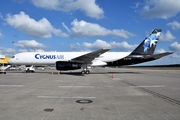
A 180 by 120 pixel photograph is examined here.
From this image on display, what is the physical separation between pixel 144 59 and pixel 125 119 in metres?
25.2

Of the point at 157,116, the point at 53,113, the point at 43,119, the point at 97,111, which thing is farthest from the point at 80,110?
the point at 157,116

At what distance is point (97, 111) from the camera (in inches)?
213

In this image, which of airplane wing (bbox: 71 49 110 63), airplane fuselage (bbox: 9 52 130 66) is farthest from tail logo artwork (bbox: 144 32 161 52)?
airplane wing (bbox: 71 49 110 63)

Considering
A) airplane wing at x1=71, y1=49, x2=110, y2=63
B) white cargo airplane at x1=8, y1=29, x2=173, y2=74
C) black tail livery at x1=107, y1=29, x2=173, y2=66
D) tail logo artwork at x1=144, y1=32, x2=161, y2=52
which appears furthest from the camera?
tail logo artwork at x1=144, y1=32, x2=161, y2=52

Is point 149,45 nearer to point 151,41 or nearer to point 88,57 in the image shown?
point 151,41

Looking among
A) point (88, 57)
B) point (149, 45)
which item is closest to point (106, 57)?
point (88, 57)

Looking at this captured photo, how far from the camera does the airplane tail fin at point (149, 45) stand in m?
28.5

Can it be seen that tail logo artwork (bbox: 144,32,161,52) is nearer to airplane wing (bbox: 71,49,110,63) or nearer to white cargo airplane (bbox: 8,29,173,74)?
white cargo airplane (bbox: 8,29,173,74)

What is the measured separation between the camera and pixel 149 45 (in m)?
28.7

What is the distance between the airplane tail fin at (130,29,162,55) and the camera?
28.5 m

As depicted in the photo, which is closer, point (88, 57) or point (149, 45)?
point (88, 57)

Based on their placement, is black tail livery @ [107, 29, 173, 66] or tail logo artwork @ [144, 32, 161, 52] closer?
black tail livery @ [107, 29, 173, 66]

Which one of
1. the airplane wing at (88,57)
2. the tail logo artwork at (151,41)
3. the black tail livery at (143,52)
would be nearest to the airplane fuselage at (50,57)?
the black tail livery at (143,52)

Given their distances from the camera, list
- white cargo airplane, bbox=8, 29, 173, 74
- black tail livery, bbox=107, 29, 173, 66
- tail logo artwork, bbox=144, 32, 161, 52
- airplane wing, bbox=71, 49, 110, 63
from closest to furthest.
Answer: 1. airplane wing, bbox=71, 49, 110, 63
2. white cargo airplane, bbox=8, 29, 173, 74
3. black tail livery, bbox=107, 29, 173, 66
4. tail logo artwork, bbox=144, 32, 161, 52
